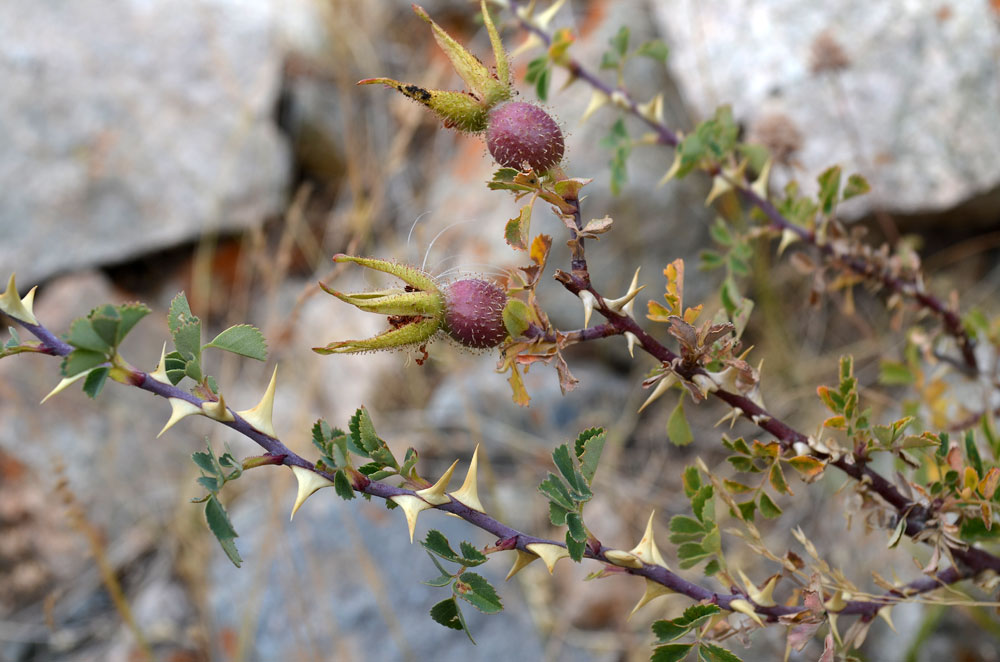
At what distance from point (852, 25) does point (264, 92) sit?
8.35ft

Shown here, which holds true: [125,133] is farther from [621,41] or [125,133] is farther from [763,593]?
[763,593]

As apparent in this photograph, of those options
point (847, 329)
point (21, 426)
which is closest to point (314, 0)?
point (21, 426)

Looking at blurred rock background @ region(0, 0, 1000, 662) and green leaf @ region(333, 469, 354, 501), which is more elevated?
green leaf @ region(333, 469, 354, 501)

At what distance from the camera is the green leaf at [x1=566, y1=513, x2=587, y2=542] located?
0.70 m

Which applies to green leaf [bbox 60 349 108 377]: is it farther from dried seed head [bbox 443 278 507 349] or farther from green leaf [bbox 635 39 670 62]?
green leaf [bbox 635 39 670 62]

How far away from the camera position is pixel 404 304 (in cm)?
67

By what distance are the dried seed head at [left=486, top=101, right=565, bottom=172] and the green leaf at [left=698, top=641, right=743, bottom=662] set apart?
498 mm

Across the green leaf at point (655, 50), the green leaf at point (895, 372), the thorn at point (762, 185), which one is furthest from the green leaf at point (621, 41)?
the green leaf at point (895, 372)

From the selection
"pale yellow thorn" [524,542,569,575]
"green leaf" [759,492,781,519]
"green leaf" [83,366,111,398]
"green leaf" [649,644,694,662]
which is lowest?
"green leaf" [649,644,694,662]

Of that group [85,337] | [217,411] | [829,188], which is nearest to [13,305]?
[85,337]

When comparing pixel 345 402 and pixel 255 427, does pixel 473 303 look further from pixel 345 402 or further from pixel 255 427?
pixel 345 402

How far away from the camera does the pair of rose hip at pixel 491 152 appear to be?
0.67 m

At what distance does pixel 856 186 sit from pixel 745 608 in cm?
70

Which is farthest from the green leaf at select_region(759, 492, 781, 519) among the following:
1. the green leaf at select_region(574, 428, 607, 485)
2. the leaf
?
the green leaf at select_region(574, 428, 607, 485)
